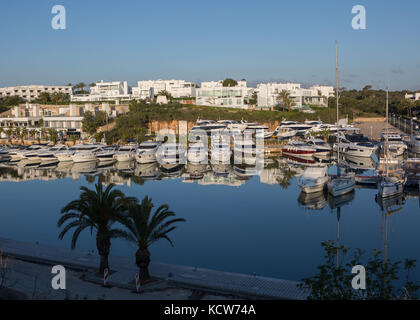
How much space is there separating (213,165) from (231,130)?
678 inches

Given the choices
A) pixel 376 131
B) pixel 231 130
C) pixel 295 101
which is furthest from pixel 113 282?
pixel 295 101

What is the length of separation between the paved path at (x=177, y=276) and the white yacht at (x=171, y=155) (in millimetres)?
26767

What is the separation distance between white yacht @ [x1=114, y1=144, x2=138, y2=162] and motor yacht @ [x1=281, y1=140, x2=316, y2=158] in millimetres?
16391

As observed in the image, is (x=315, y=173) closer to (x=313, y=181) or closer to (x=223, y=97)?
(x=313, y=181)

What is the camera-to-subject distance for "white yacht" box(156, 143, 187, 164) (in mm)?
43219

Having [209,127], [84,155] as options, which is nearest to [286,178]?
[84,155]

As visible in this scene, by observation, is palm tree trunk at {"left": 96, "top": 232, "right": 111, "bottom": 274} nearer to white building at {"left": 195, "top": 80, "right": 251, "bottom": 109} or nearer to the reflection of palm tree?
the reflection of palm tree

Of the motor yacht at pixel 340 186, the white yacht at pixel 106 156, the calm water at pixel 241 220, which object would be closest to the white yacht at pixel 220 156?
the calm water at pixel 241 220

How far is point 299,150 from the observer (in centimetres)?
4525

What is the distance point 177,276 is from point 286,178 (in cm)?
2286
